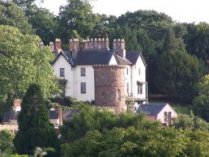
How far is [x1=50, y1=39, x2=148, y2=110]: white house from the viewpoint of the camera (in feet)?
219

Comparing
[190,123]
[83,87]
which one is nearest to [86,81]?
[83,87]

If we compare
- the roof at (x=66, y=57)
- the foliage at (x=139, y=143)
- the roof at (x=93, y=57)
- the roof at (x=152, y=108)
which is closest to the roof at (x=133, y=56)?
the roof at (x=93, y=57)

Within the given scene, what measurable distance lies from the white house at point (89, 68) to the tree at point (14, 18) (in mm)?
7969

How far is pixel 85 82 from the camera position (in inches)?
2643

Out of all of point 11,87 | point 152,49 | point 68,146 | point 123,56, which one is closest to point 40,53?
point 11,87

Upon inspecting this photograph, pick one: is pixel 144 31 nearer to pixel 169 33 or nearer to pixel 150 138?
pixel 169 33

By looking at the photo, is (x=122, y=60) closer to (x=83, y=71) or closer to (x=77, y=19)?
(x=83, y=71)

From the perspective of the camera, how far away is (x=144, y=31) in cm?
8206

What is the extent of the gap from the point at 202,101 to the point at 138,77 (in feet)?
19.2

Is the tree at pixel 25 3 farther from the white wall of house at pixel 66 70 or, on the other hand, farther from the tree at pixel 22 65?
the tree at pixel 22 65

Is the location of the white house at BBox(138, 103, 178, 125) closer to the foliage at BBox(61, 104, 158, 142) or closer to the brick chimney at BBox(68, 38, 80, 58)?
the brick chimney at BBox(68, 38, 80, 58)

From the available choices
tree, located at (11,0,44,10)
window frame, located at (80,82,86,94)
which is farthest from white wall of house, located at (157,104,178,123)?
tree, located at (11,0,44,10)

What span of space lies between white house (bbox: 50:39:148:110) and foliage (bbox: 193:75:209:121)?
357cm

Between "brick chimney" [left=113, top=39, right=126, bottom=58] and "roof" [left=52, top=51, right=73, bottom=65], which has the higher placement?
"brick chimney" [left=113, top=39, right=126, bottom=58]
